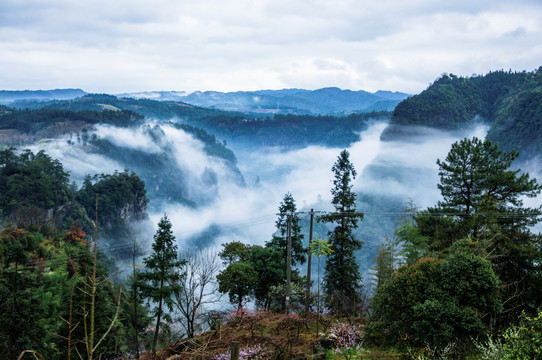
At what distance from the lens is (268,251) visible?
24.9m

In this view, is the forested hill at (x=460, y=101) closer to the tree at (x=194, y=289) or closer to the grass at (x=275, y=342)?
the grass at (x=275, y=342)

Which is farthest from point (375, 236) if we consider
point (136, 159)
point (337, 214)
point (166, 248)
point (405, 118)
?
point (136, 159)

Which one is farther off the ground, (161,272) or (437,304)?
(437,304)

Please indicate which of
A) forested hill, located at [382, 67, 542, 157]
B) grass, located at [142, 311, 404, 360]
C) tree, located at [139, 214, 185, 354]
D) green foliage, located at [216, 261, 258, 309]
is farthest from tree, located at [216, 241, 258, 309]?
forested hill, located at [382, 67, 542, 157]

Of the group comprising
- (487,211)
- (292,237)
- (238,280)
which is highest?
(487,211)

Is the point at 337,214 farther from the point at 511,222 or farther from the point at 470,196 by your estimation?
the point at 511,222

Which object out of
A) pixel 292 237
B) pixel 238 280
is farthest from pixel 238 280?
pixel 292 237

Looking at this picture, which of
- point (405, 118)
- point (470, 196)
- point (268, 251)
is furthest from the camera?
point (405, 118)

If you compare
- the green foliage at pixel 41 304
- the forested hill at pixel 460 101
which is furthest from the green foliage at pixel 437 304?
the forested hill at pixel 460 101

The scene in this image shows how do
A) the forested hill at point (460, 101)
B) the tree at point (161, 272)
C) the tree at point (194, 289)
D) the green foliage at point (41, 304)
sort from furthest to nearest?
1. the forested hill at point (460, 101)
2. the tree at point (161, 272)
3. the green foliage at point (41, 304)
4. the tree at point (194, 289)

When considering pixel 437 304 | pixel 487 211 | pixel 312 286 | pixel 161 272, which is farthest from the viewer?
pixel 312 286

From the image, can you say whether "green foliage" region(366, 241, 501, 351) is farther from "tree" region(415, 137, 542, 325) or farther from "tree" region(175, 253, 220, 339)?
"tree" region(415, 137, 542, 325)

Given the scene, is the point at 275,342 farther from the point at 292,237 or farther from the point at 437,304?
the point at 292,237

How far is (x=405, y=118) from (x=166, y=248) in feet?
439
